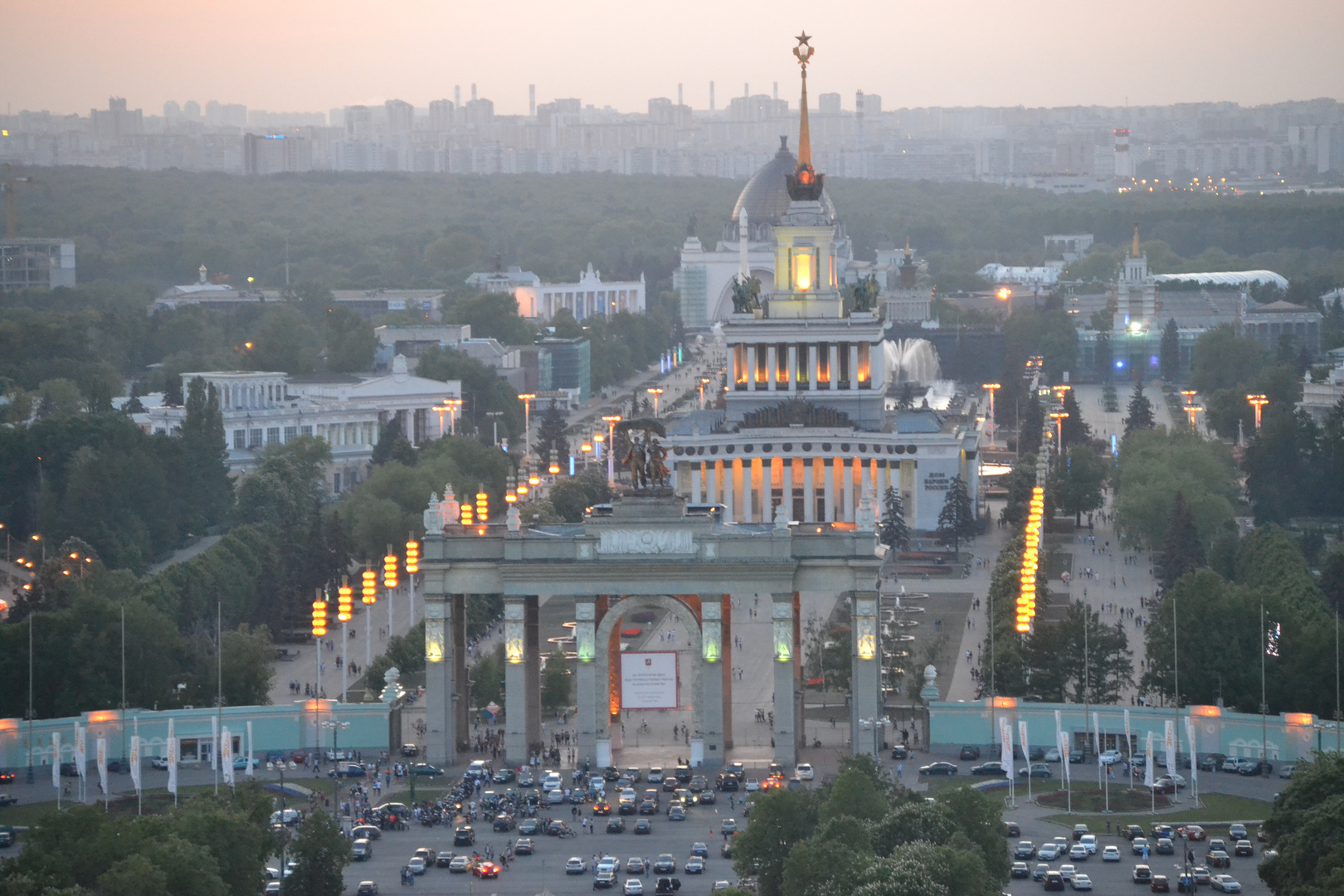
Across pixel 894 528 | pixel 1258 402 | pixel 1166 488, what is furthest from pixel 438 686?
pixel 1258 402

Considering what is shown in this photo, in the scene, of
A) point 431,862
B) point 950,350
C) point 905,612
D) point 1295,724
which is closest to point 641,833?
point 431,862

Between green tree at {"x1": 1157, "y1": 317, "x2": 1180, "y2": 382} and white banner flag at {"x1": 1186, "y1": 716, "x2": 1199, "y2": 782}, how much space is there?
115m

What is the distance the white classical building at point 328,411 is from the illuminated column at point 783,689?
58.7 m

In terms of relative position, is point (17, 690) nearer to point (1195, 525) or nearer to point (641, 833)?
point (641, 833)

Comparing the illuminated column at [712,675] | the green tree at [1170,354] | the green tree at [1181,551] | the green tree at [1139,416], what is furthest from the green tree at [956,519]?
the green tree at [1170,354]

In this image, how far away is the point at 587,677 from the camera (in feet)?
213

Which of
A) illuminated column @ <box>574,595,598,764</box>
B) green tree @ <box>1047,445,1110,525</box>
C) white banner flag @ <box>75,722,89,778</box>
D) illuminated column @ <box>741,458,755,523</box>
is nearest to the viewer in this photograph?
white banner flag @ <box>75,722,89,778</box>

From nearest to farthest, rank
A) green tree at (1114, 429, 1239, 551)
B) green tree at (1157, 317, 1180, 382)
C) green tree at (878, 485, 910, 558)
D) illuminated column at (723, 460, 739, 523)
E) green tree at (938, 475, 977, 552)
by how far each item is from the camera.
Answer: green tree at (1114, 429, 1239, 551) < green tree at (878, 485, 910, 558) < green tree at (938, 475, 977, 552) < illuminated column at (723, 460, 739, 523) < green tree at (1157, 317, 1180, 382)

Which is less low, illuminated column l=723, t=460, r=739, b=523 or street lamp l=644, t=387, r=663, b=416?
street lamp l=644, t=387, r=663, b=416

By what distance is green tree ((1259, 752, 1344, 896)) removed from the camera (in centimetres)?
4722

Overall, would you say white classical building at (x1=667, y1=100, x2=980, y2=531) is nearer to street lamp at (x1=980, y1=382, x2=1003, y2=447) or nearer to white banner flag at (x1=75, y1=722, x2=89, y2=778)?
street lamp at (x1=980, y1=382, x2=1003, y2=447)

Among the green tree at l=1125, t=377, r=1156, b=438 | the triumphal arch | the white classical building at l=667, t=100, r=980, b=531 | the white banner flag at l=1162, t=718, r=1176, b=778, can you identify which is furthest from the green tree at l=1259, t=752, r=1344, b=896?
the green tree at l=1125, t=377, r=1156, b=438

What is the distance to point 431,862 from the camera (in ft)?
184

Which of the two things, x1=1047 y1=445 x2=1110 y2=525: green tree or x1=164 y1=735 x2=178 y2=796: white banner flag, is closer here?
x1=164 y1=735 x2=178 y2=796: white banner flag
